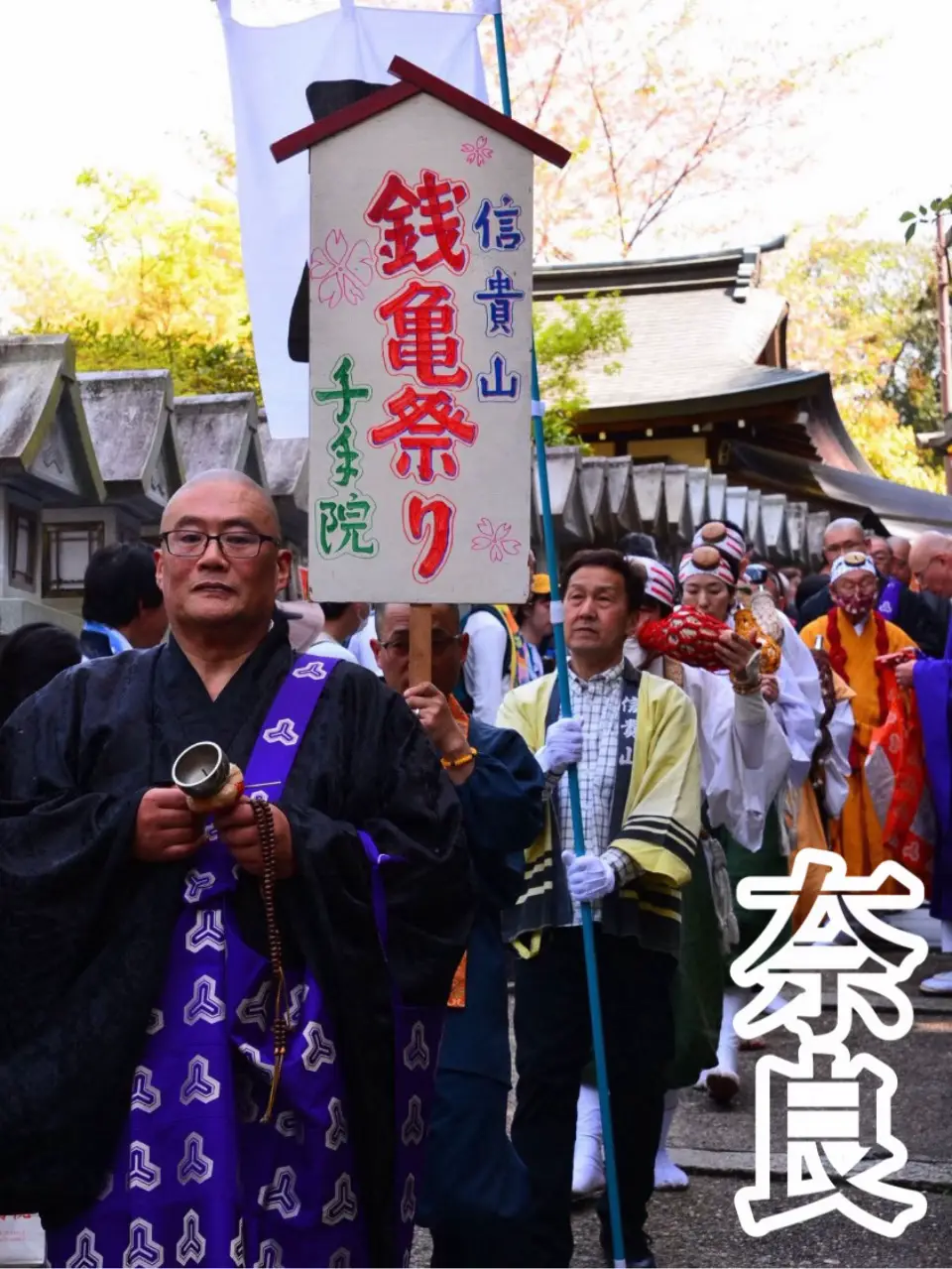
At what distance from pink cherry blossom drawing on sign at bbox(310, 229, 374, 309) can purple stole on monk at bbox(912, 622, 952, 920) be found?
6463mm

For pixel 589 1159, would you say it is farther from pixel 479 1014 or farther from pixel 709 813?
pixel 479 1014

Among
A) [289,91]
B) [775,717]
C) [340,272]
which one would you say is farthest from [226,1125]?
[775,717]

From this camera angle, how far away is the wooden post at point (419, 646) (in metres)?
4.21

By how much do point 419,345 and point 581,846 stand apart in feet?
4.84

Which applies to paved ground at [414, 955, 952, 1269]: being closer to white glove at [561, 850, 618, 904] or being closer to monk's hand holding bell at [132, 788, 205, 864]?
white glove at [561, 850, 618, 904]

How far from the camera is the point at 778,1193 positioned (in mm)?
6215

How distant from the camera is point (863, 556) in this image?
10789 mm

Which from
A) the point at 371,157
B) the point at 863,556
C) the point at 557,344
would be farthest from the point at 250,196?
the point at 557,344

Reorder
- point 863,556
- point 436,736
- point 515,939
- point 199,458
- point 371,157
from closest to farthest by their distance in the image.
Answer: point 436,736 → point 371,157 → point 515,939 → point 199,458 → point 863,556

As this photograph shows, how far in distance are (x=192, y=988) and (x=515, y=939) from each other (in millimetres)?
2032

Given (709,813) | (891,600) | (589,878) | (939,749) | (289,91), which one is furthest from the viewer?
(891,600)

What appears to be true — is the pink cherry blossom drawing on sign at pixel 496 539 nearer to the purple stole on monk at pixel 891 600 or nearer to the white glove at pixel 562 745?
the white glove at pixel 562 745

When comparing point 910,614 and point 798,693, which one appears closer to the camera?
point 798,693

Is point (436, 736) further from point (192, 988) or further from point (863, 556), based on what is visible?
point (863, 556)
